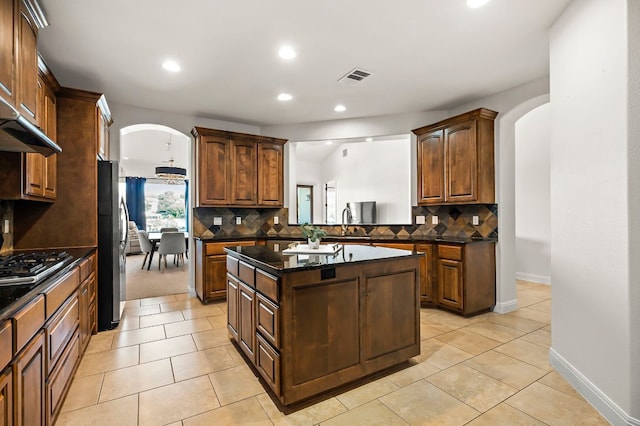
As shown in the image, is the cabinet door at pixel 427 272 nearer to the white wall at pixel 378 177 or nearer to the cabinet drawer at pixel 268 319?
the cabinet drawer at pixel 268 319

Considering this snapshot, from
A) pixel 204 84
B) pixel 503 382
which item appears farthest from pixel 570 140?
pixel 204 84

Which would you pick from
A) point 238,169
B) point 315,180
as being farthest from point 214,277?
point 315,180

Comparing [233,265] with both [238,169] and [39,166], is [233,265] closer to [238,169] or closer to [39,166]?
[39,166]

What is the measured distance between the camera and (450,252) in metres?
3.74

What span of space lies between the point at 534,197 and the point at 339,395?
5.08m

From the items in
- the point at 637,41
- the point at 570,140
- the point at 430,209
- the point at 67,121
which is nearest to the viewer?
the point at 637,41

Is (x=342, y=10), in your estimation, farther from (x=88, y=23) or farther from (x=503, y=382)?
(x=503, y=382)

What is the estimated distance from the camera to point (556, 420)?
183cm

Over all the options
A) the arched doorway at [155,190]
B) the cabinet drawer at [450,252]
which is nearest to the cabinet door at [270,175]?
the arched doorway at [155,190]

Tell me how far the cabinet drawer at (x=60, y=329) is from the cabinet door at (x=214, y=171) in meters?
2.30

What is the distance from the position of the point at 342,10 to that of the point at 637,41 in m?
1.75

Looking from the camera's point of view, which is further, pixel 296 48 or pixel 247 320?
pixel 296 48

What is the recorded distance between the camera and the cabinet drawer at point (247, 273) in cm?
229

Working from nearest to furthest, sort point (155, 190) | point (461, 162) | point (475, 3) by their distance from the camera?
1. point (475, 3)
2. point (461, 162)
3. point (155, 190)
